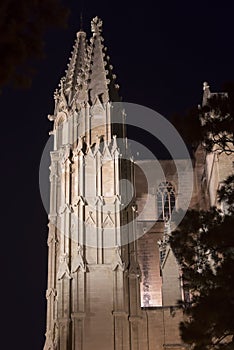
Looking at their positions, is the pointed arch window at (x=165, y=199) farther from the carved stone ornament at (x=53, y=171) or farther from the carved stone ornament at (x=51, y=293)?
the carved stone ornament at (x=51, y=293)

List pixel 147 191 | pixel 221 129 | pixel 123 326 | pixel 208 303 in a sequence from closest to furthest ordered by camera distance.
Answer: pixel 208 303 → pixel 221 129 → pixel 123 326 → pixel 147 191

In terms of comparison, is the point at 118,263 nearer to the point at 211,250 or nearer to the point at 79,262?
the point at 79,262

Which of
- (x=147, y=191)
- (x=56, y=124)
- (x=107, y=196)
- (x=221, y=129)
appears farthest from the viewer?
(x=147, y=191)

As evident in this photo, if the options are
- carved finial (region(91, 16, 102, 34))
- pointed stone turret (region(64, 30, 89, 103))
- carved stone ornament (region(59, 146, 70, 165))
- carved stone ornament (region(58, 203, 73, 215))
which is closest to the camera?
carved stone ornament (region(58, 203, 73, 215))

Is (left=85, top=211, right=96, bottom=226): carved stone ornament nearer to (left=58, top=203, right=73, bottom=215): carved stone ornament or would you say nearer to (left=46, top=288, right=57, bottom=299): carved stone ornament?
(left=58, top=203, right=73, bottom=215): carved stone ornament

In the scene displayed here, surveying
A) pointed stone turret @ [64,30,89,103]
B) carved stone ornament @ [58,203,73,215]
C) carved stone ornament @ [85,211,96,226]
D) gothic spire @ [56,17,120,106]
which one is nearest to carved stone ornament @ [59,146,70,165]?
carved stone ornament @ [58,203,73,215]

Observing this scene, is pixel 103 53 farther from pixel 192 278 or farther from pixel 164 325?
pixel 192 278

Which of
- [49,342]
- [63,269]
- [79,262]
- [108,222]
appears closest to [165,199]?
[108,222]

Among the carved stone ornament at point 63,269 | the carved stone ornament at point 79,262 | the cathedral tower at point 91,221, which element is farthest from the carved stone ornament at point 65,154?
the carved stone ornament at point 63,269

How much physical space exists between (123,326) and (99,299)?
1.21 meters

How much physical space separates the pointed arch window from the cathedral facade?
1154mm

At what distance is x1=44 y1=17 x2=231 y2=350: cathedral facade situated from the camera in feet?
74.1

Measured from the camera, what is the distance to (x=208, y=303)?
13.9 meters

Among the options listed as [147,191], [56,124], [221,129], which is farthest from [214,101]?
[147,191]
